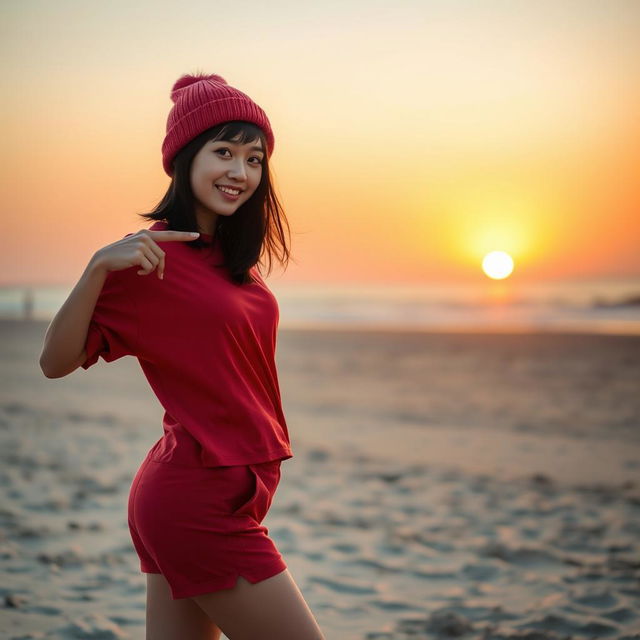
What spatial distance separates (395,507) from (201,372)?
13.5 ft

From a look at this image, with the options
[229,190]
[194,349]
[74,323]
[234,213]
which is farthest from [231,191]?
[74,323]

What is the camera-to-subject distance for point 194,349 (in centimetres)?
206

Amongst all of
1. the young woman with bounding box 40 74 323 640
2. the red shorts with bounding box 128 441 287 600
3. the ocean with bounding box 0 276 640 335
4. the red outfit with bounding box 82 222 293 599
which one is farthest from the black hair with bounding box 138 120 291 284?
the ocean with bounding box 0 276 640 335

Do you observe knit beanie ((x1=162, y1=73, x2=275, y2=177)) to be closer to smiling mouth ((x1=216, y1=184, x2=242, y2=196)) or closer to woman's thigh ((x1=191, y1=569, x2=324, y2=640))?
smiling mouth ((x1=216, y1=184, x2=242, y2=196))

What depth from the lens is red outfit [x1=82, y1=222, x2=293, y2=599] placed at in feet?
6.63

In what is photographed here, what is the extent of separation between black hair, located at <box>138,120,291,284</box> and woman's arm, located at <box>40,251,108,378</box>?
0.35 meters

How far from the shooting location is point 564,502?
6.00 meters

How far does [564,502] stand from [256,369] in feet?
14.9

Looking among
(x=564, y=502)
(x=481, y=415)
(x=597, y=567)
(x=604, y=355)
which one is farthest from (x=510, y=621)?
(x=604, y=355)

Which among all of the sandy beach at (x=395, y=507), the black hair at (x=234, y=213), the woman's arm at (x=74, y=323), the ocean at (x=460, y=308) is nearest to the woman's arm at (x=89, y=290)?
the woman's arm at (x=74, y=323)

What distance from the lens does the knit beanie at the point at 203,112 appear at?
227 centimetres

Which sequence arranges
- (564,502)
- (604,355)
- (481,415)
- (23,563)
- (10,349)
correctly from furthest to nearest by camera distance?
(10,349), (604,355), (481,415), (564,502), (23,563)

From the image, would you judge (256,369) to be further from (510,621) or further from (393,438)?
(393,438)

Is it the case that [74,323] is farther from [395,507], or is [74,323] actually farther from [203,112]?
[395,507]
